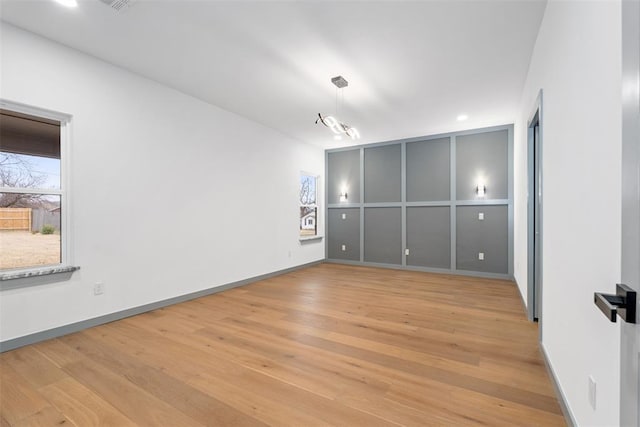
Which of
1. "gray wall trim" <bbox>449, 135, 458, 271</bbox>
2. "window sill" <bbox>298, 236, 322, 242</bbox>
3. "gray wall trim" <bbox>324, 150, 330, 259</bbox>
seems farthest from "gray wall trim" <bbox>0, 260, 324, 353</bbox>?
"gray wall trim" <bbox>449, 135, 458, 271</bbox>

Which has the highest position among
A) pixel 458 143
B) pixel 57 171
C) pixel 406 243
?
pixel 458 143

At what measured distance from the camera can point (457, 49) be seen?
273cm

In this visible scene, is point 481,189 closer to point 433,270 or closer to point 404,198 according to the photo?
point 404,198

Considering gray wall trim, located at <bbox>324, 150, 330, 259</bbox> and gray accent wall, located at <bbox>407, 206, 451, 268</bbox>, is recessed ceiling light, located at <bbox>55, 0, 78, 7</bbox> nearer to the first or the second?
gray wall trim, located at <bbox>324, 150, 330, 259</bbox>

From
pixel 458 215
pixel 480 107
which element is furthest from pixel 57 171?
pixel 458 215

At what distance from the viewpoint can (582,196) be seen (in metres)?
1.36

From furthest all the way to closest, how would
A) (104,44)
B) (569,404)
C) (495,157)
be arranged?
(495,157) < (104,44) < (569,404)

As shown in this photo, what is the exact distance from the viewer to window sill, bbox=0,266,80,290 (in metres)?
2.35

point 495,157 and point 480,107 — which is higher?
point 480,107

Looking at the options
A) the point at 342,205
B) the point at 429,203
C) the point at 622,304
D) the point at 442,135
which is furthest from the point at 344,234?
the point at 622,304

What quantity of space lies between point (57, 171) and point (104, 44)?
4.35 feet

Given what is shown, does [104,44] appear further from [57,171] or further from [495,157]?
[495,157]

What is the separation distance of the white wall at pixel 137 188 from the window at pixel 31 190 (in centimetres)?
15

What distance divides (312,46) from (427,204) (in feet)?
13.1
